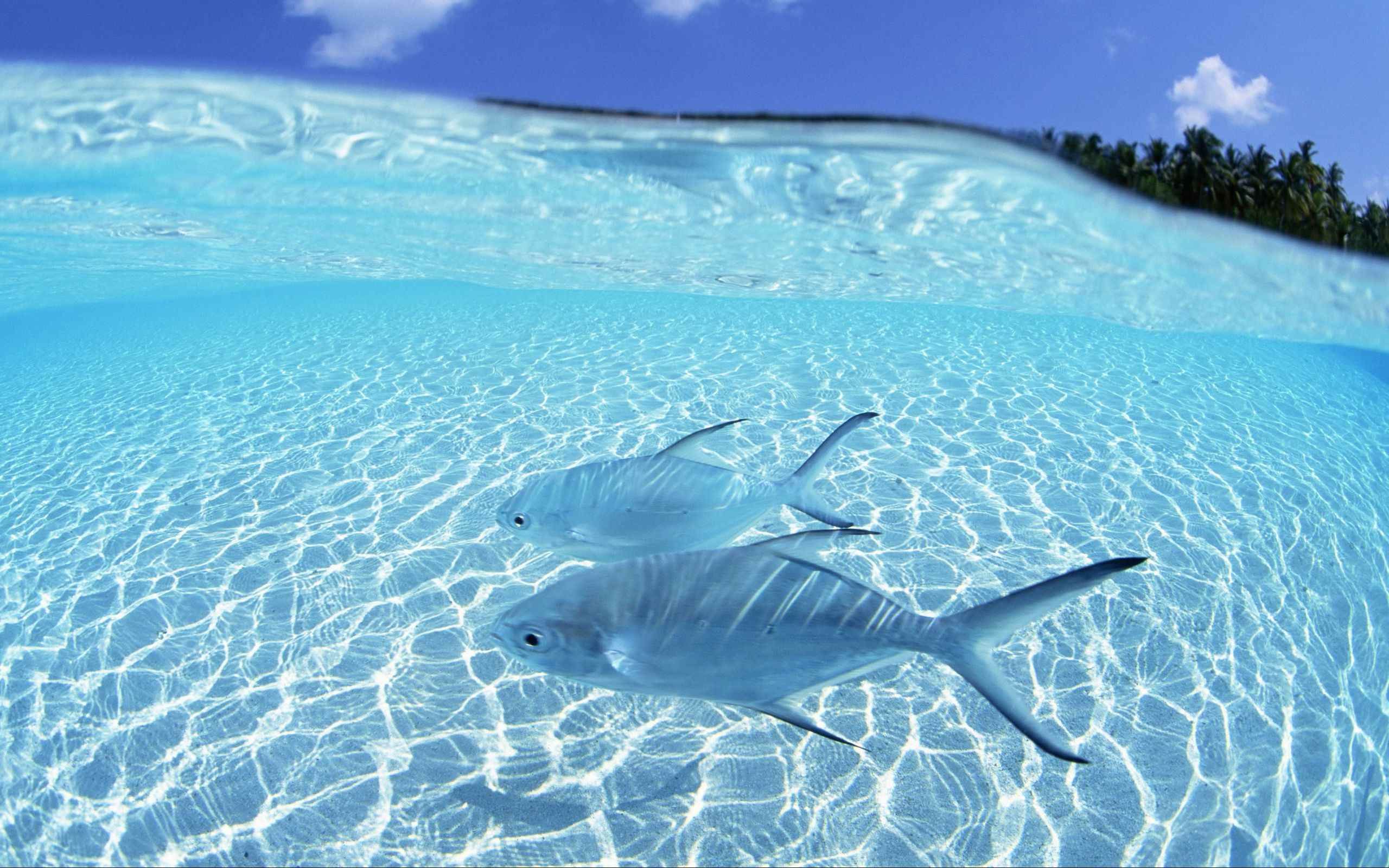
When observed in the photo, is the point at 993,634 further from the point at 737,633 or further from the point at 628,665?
the point at 628,665

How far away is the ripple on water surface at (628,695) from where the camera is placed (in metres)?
4.20

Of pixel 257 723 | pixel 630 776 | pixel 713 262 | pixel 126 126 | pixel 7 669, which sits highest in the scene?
pixel 126 126

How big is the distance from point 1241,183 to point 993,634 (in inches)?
356

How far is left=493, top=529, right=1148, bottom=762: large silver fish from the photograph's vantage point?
2725 mm

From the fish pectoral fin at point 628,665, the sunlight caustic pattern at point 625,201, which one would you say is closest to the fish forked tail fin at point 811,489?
the fish pectoral fin at point 628,665

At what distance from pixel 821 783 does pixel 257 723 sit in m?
3.88

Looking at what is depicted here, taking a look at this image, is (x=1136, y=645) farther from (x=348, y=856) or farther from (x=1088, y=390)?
(x=1088, y=390)

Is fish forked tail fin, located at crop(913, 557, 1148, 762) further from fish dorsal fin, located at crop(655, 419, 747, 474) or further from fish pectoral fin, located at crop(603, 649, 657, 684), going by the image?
fish dorsal fin, located at crop(655, 419, 747, 474)

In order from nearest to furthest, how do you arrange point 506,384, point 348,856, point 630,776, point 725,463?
point 348,856 < point 630,776 < point 725,463 < point 506,384

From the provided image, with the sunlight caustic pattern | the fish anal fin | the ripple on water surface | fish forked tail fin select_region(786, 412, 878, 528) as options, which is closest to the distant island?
the sunlight caustic pattern

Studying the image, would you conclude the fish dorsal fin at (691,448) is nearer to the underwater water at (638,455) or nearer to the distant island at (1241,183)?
the underwater water at (638,455)

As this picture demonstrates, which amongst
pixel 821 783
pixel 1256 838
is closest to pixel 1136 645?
pixel 1256 838

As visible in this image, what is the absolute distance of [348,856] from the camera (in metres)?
3.98

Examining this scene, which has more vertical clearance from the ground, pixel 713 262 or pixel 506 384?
pixel 713 262
